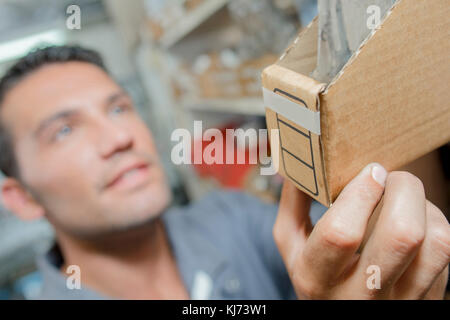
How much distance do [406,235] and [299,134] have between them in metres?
0.13

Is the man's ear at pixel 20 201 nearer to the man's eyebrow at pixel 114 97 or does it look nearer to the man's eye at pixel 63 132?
the man's eye at pixel 63 132

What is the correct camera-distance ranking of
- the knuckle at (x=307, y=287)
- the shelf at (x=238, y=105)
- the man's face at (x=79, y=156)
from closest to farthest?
1. the knuckle at (x=307, y=287)
2. the man's face at (x=79, y=156)
3. the shelf at (x=238, y=105)

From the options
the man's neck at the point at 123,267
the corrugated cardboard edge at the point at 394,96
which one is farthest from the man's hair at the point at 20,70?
the corrugated cardboard edge at the point at 394,96

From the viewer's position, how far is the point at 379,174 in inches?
13.2

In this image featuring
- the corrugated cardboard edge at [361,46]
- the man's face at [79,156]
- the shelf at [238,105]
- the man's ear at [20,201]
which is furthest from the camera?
the shelf at [238,105]

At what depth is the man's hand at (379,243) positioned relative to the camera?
1.02ft

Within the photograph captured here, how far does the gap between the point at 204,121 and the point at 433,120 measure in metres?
1.66

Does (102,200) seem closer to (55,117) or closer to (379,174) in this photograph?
(55,117)

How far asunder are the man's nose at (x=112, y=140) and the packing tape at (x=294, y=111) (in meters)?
0.57

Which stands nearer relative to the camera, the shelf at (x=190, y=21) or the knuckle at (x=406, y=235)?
the knuckle at (x=406, y=235)

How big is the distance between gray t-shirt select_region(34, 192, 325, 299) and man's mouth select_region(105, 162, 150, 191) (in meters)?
0.26

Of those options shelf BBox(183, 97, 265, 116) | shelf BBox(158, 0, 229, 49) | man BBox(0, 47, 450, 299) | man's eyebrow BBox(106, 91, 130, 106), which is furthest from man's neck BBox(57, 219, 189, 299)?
shelf BBox(158, 0, 229, 49)
